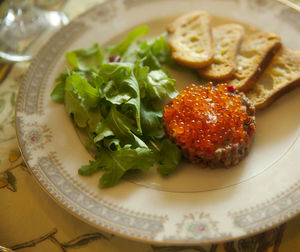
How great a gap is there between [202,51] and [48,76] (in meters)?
1.38

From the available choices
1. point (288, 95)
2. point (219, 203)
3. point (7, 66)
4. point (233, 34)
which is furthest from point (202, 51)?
point (7, 66)

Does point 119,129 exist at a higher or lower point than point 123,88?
lower

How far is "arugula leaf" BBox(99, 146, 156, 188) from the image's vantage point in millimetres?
2320

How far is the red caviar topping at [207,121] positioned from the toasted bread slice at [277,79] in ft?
1.19

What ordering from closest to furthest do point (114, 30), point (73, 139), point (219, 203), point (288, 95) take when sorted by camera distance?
point (219, 203) < point (73, 139) < point (288, 95) < point (114, 30)

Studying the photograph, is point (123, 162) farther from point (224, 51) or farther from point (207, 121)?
point (224, 51)

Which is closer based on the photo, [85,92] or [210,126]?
[210,126]

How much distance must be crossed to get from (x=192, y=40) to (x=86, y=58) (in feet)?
3.30

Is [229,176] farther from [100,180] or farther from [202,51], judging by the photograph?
[202,51]

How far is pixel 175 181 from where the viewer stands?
7.93 feet

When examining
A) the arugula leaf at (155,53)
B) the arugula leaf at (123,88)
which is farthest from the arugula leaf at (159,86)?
the arugula leaf at (155,53)

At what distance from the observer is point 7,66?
3.48 meters

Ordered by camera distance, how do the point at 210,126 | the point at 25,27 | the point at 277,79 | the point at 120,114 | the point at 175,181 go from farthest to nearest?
the point at 25,27 → the point at 277,79 → the point at 120,114 → the point at 175,181 → the point at 210,126

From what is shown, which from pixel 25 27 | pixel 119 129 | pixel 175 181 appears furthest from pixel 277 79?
pixel 25 27
